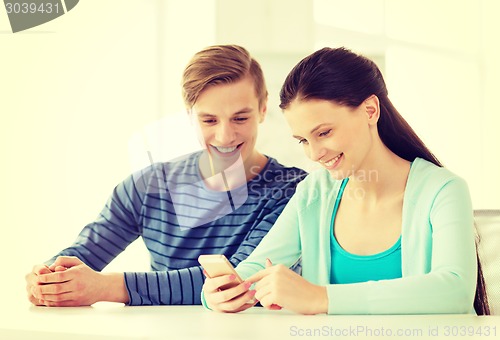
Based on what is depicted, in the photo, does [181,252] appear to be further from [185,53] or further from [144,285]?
[185,53]

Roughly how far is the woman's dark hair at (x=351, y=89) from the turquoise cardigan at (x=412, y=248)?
0.07 metres

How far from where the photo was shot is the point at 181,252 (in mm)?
1738

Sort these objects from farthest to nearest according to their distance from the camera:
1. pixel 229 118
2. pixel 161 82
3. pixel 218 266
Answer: pixel 161 82 < pixel 229 118 < pixel 218 266

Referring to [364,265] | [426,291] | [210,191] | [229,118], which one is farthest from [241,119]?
[426,291]

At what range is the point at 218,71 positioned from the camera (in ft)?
5.56

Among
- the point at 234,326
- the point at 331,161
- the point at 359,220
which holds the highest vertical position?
the point at 331,161

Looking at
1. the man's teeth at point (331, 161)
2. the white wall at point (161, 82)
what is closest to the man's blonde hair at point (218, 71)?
the man's teeth at point (331, 161)

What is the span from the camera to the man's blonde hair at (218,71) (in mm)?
1689

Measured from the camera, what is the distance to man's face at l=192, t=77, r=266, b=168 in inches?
65.8

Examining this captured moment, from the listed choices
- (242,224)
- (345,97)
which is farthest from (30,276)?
(345,97)

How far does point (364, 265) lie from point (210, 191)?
539 mm

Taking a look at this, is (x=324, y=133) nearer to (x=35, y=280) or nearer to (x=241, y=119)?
(x=241, y=119)

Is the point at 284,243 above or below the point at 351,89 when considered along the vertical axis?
below

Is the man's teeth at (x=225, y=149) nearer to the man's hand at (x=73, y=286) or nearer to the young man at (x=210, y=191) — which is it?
the young man at (x=210, y=191)
